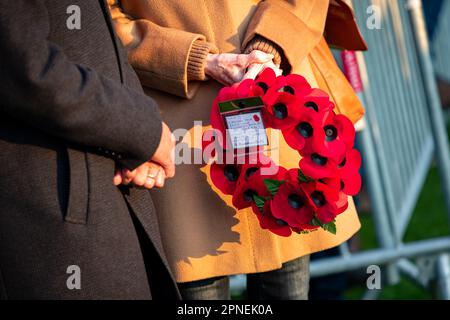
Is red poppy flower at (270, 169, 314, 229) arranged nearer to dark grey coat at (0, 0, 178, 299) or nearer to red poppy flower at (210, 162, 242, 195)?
red poppy flower at (210, 162, 242, 195)

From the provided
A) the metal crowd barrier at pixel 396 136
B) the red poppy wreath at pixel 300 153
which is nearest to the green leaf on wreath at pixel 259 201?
the red poppy wreath at pixel 300 153

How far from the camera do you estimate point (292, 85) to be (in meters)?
1.61

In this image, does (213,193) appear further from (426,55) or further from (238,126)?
(426,55)

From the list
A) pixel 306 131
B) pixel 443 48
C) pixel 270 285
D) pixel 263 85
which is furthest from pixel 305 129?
pixel 443 48

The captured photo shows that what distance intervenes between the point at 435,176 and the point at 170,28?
487cm

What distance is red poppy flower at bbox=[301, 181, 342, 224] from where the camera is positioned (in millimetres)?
1583

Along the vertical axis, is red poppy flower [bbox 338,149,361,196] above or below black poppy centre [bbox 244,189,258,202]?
above

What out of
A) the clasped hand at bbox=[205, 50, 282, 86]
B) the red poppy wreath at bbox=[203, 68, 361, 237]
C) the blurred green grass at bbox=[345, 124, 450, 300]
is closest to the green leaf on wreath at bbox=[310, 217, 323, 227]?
the red poppy wreath at bbox=[203, 68, 361, 237]

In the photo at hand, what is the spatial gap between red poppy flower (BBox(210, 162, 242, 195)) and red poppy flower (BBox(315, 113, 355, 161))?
0.68 ft

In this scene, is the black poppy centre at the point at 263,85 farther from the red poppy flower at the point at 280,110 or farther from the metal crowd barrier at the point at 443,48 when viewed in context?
the metal crowd barrier at the point at 443,48

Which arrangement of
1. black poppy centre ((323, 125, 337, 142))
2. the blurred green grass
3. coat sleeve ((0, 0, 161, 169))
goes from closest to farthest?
1. coat sleeve ((0, 0, 161, 169))
2. black poppy centre ((323, 125, 337, 142))
3. the blurred green grass

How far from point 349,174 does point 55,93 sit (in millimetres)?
651

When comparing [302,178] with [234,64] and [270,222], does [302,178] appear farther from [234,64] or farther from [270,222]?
[234,64]
